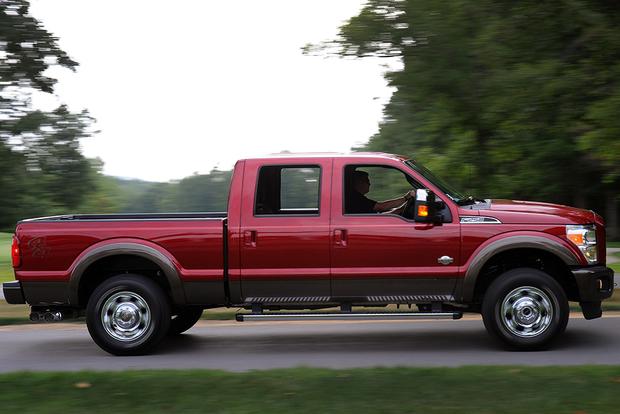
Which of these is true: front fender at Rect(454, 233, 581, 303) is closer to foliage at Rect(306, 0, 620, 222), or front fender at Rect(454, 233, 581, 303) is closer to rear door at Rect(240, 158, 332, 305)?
rear door at Rect(240, 158, 332, 305)

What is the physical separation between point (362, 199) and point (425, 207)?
72cm

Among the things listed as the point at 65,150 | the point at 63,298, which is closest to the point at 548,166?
the point at 63,298

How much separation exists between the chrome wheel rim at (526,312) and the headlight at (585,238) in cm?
57

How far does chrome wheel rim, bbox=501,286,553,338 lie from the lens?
8.16 m

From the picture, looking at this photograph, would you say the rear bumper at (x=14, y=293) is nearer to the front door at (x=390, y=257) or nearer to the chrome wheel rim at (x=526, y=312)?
the front door at (x=390, y=257)

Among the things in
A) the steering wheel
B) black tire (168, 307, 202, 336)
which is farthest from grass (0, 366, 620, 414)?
black tire (168, 307, 202, 336)

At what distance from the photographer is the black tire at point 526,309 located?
811cm

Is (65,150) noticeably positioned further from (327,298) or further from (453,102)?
(327,298)

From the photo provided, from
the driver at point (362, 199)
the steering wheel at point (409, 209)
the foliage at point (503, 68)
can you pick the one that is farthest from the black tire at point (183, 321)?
the foliage at point (503, 68)

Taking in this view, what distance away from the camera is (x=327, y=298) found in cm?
837

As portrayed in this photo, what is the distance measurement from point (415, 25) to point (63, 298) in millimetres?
7804

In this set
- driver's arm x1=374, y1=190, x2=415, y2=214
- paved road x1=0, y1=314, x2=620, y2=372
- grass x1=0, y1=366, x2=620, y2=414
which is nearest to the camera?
grass x1=0, y1=366, x2=620, y2=414

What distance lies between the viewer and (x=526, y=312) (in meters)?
8.20

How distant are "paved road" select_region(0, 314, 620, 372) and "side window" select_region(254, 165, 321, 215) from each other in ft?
4.72
